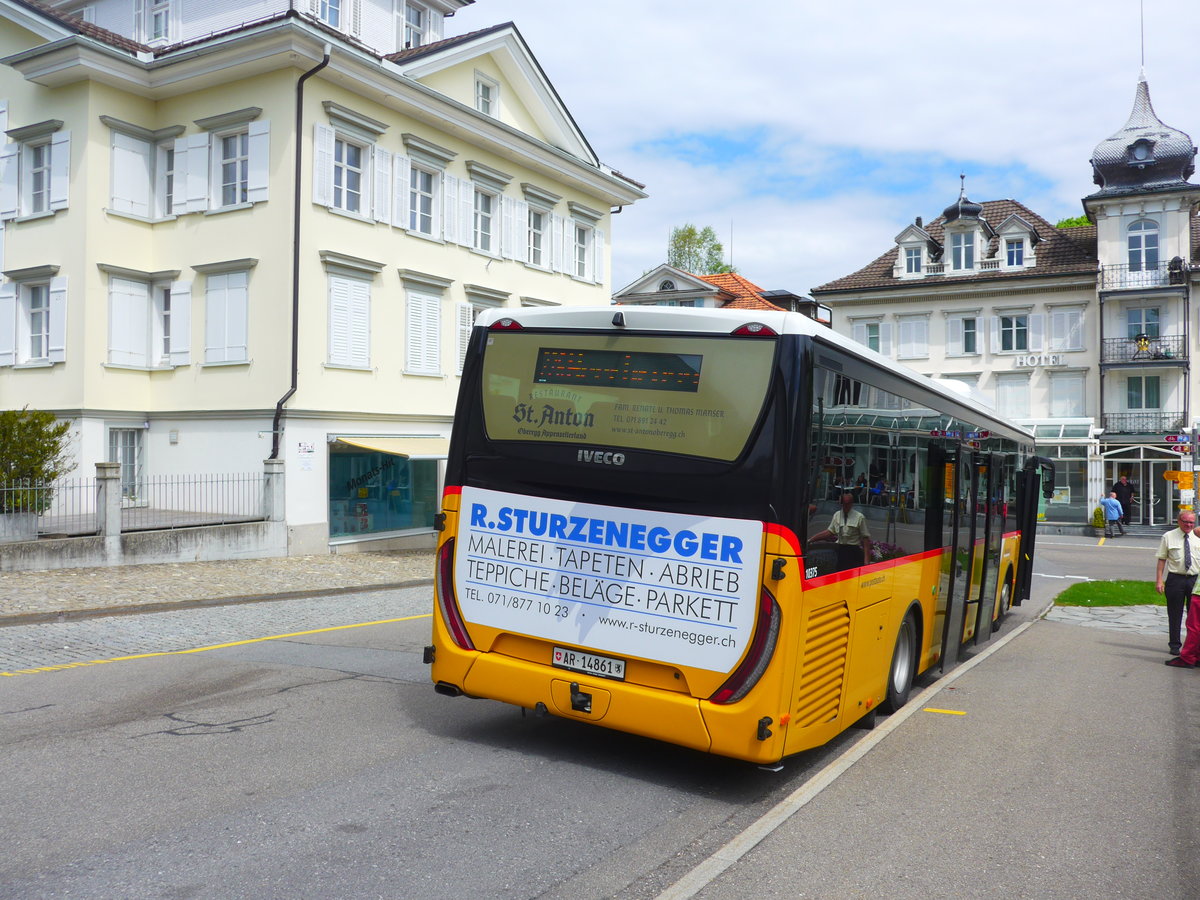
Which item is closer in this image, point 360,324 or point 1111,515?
point 360,324

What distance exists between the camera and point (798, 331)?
6254 millimetres

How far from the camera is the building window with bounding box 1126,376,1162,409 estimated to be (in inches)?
1752

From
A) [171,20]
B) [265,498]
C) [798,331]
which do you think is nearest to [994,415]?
[798,331]

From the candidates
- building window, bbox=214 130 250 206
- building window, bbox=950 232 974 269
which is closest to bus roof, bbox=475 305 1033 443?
building window, bbox=214 130 250 206

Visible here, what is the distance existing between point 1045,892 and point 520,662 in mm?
3321

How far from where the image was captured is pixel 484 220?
2808 cm

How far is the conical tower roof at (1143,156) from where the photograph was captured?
146 ft

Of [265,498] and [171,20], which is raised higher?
[171,20]

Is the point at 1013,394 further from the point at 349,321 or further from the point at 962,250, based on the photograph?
the point at 349,321

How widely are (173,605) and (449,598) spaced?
8.67m

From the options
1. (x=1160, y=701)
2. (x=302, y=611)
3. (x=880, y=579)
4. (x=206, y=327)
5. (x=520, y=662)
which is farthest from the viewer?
(x=206, y=327)

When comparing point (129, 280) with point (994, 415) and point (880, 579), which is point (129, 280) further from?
point (880, 579)

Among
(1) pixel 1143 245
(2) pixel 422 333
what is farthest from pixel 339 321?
(1) pixel 1143 245

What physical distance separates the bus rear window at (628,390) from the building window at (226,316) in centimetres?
1693
